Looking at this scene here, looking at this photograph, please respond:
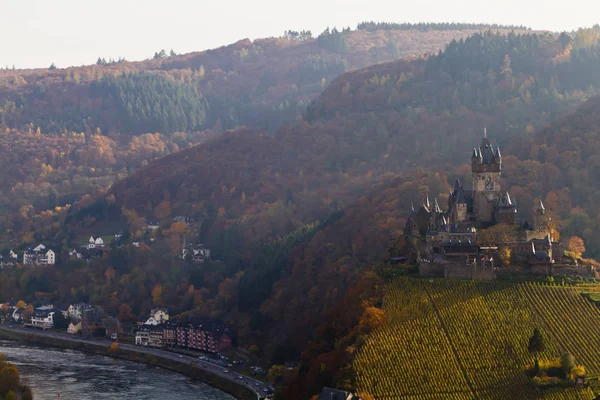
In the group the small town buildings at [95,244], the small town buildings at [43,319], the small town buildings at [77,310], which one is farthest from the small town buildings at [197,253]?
the small town buildings at [43,319]

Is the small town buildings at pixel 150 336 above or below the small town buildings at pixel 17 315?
above

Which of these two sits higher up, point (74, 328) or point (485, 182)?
point (485, 182)

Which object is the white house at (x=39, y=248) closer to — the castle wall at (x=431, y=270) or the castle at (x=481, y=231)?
the castle at (x=481, y=231)

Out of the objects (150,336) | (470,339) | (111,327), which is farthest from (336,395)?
(111,327)

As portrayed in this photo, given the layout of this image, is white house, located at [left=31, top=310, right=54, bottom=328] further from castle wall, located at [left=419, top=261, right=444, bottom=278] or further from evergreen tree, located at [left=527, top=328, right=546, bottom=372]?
evergreen tree, located at [left=527, top=328, right=546, bottom=372]

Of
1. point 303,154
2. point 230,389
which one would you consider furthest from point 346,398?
point 303,154

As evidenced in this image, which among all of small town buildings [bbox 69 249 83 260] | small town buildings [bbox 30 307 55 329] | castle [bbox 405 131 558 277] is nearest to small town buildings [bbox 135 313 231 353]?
small town buildings [bbox 30 307 55 329]

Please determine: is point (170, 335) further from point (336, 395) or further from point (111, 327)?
point (336, 395)
